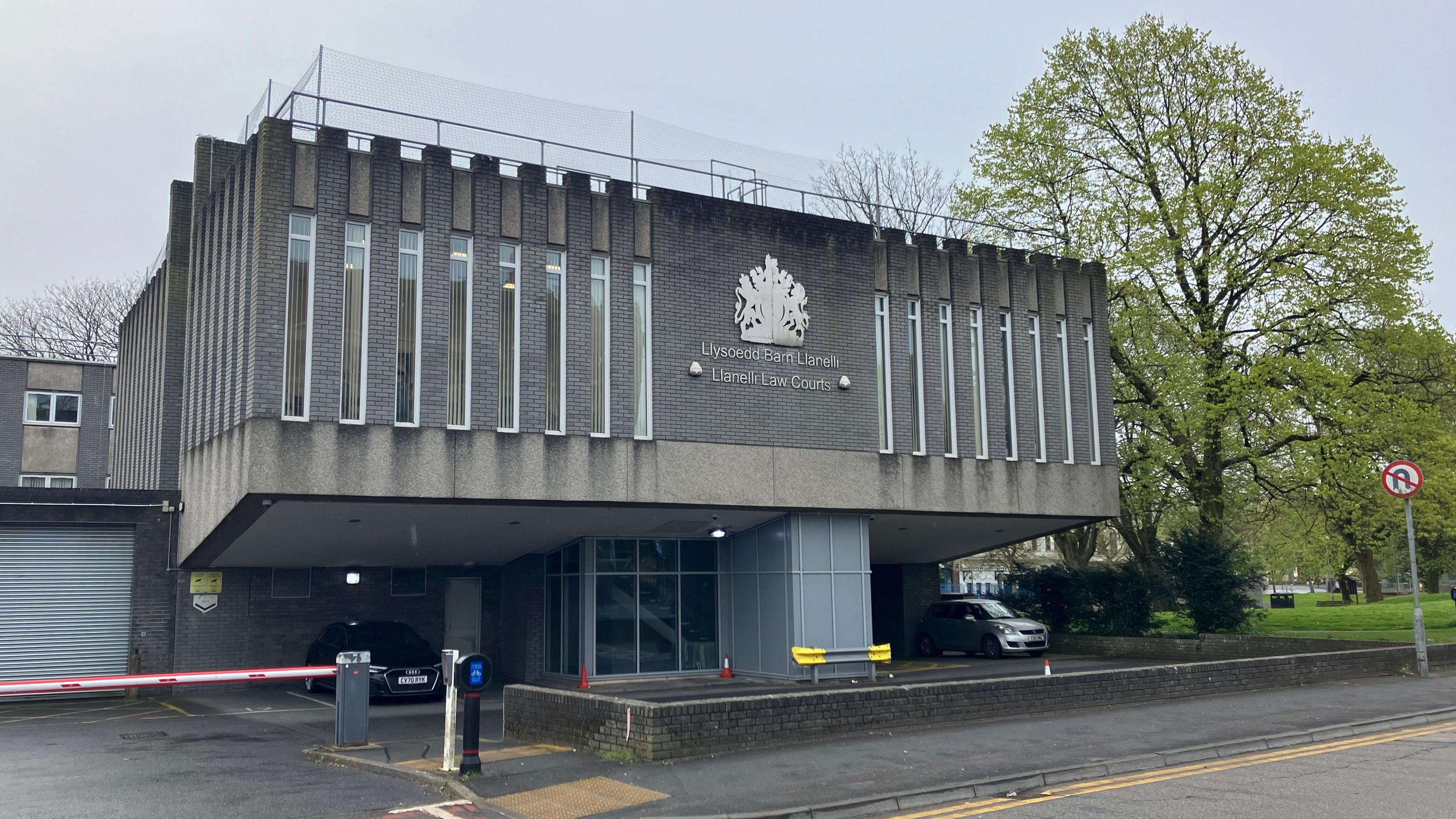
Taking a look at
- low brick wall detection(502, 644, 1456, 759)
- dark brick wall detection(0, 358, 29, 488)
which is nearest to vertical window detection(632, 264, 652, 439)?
low brick wall detection(502, 644, 1456, 759)

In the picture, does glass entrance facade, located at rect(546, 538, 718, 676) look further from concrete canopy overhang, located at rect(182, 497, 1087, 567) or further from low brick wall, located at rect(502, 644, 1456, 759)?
low brick wall, located at rect(502, 644, 1456, 759)

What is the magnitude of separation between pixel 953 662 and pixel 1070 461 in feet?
17.8

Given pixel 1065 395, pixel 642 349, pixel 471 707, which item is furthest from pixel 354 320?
pixel 1065 395

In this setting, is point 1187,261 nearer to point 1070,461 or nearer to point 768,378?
point 1070,461

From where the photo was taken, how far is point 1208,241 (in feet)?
93.8

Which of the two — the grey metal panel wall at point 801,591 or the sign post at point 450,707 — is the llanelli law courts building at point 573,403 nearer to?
the grey metal panel wall at point 801,591

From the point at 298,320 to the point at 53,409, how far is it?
2435 centimetres

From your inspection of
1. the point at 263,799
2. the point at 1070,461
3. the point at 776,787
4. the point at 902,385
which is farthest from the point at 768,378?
the point at 263,799

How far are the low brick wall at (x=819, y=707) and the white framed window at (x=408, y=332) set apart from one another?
5.20 metres

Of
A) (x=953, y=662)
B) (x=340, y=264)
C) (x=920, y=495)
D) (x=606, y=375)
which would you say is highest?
(x=340, y=264)

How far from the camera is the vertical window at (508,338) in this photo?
59.8ft

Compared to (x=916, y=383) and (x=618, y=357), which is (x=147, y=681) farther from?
(x=916, y=383)

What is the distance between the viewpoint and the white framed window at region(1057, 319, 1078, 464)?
79.5ft

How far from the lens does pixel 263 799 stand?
10391mm
